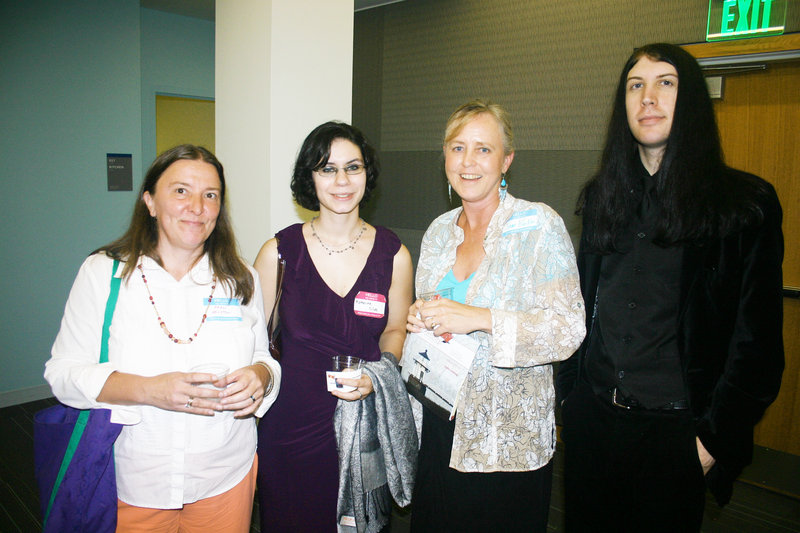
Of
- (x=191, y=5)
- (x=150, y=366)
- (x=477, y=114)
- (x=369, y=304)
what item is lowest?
Answer: (x=150, y=366)

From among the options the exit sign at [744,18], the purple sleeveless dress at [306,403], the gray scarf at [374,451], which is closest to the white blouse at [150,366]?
the purple sleeveless dress at [306,403]

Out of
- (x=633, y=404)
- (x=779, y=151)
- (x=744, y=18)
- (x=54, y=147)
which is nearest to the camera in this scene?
(x=633, y=404)

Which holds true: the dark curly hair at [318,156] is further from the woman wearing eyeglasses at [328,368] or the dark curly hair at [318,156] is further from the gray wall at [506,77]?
the gray wall at [506,77]

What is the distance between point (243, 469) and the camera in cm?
174

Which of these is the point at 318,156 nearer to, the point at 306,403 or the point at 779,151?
the point at 306,403

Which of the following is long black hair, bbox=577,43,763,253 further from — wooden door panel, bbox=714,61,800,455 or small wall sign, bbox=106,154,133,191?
small wall sign, bbox=106,154,133,191

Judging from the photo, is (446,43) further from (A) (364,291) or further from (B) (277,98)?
(A) (364,291)

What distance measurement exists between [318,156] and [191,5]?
4.62 metres

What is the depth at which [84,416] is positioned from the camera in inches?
Answer: 60.0

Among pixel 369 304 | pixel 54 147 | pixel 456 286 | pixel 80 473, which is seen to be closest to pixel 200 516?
pixel 80 473

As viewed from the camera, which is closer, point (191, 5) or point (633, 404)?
point (633, 404)

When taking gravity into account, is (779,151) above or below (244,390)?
above

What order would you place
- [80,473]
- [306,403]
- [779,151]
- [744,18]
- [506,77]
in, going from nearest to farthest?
[80,473]
[306,403]
[744,18]
[779,151]
[506,77]

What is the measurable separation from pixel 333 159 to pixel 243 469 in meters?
1.18
